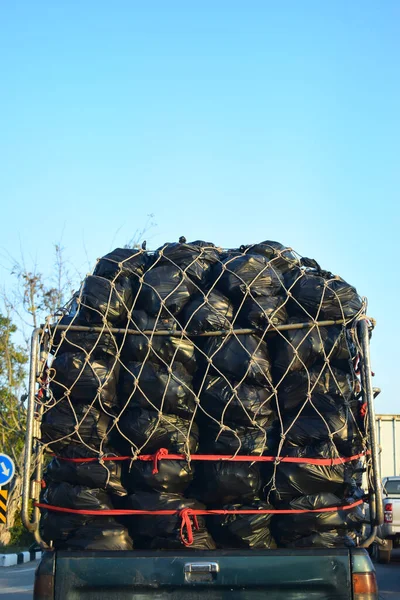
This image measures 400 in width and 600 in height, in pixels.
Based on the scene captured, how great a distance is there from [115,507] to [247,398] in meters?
0.98

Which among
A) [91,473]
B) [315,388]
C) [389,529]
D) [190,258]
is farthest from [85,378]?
[389,529]

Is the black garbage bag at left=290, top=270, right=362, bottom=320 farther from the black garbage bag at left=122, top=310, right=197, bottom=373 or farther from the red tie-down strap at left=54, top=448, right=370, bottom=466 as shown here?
the red tie-down strap at left=54, top=448, right=370, bottom=466

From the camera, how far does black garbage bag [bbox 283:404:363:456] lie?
423cm

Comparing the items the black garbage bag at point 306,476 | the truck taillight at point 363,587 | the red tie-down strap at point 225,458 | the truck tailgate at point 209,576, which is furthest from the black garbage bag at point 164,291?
the truck taillight at point 363,587

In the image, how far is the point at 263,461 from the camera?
420cm

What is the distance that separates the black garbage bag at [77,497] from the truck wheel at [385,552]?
10.9 metres

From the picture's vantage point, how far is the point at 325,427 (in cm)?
423

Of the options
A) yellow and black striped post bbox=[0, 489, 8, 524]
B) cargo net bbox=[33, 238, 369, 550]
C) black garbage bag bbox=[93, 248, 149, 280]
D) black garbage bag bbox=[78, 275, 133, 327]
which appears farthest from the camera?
yellow and black striped post bbox=[0, 489, 8, 524]

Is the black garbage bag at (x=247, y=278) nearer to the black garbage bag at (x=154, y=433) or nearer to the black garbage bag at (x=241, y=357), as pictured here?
the black garbage bag at (x=241, y=357)

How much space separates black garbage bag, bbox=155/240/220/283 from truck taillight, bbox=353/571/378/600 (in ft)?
6.57

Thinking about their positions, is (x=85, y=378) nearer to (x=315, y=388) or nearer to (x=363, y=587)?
(x=315, y=388)

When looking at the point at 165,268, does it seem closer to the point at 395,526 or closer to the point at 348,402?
A: the point at 348,402

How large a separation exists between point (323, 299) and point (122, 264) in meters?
1.28

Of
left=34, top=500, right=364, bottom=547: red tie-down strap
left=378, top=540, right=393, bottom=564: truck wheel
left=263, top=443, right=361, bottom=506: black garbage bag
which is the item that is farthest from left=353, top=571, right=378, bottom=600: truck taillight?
left=378, top=540, right=393, bottom=564: truck wheel
